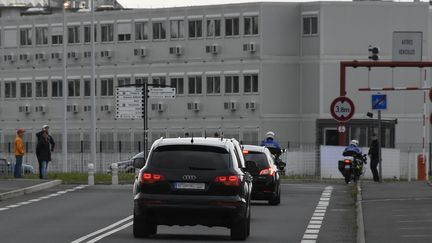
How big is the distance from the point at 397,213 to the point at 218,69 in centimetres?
6738

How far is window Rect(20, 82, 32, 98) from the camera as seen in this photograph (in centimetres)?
10381

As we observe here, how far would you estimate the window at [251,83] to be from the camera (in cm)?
9431

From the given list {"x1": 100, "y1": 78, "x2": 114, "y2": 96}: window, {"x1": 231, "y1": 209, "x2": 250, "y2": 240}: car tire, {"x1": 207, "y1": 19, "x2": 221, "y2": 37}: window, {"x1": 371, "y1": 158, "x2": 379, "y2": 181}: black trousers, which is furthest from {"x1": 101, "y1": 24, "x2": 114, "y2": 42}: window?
{"x1": 231, "y1": 209, "x2": 250, "y2": 240}: car tire

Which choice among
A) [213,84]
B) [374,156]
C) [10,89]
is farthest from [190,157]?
[10,89]

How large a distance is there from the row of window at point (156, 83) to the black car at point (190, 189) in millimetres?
67797

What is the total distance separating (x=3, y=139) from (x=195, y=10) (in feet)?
53.2

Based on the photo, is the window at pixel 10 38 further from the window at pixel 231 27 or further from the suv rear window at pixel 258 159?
the suv rear window at pixel 258 159

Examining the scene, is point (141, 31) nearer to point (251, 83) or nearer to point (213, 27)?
point (213, 27)

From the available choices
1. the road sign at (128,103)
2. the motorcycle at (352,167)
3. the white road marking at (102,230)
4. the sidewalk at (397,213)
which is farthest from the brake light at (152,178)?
the road sign at (128,103)

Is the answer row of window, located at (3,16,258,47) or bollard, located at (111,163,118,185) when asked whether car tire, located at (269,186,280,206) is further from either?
row of window, located at (3,16,258,47)

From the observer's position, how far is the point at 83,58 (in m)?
101

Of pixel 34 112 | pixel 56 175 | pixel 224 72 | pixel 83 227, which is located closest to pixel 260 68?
pixel 224 72

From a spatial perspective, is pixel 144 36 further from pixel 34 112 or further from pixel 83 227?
pixel 83 227

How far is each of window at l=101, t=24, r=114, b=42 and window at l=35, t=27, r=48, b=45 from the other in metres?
4.91
